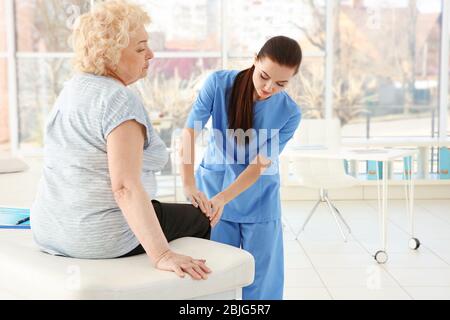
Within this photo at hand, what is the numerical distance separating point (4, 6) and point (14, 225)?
4482 millimetres

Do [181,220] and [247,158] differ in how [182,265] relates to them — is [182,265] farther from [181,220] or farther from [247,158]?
[247,158]

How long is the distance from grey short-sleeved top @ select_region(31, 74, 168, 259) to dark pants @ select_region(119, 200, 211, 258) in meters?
0.15

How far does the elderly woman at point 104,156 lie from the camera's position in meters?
1.63

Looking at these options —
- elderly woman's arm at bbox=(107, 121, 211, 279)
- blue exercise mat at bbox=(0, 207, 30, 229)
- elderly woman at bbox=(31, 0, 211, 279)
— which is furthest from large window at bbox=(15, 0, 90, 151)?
elderly woman's arm at bbox=(107, 121, 211, 279)

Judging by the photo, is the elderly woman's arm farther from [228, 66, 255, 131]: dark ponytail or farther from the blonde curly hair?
[228, 66, 255, 131]: dark ponytail

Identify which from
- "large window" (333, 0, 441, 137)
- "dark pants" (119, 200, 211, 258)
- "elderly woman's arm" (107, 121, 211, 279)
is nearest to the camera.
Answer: "elderly woman's arm" (107, 121, 211, 279)

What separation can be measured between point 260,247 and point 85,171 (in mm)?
1021

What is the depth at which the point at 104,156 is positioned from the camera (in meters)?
1.67

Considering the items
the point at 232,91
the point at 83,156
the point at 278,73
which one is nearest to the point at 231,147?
the point at 232,91

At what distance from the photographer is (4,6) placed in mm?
6238

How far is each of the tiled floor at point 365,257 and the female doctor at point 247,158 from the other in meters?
0.92

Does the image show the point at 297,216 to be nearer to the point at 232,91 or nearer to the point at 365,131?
the point at 365,131

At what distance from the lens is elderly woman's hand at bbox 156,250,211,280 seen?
1.64 meters

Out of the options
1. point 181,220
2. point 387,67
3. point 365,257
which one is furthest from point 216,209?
point 387,67
